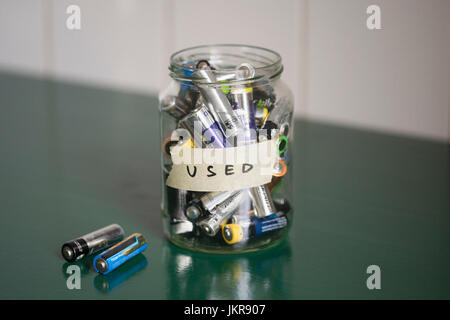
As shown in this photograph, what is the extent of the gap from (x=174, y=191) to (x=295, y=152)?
464mm

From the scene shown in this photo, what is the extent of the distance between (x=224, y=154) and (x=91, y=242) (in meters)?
0.23

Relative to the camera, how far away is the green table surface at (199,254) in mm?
890

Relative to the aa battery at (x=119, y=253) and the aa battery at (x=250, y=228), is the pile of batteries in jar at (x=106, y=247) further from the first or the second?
the aa battery at (x=250, y=228)

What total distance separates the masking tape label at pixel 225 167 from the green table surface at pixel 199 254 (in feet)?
0.36

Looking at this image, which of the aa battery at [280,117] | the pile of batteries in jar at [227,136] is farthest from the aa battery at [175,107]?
the aa battery at [280,117]

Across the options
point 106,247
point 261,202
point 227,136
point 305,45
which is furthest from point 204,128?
point 305,45

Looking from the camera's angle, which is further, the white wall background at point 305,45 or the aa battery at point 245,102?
the white wall background at point 305,45

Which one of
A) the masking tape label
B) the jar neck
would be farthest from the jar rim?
the masking tape label

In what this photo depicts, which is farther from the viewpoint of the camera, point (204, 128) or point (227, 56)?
point (227, 56)

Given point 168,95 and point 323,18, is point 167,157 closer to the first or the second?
point 168,95

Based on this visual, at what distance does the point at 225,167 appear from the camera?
0.93m

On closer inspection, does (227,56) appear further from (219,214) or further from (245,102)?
(219,214)

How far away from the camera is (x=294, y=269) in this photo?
935 millimetres

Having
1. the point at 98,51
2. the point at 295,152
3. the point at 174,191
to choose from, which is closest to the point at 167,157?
the point at 174,191
